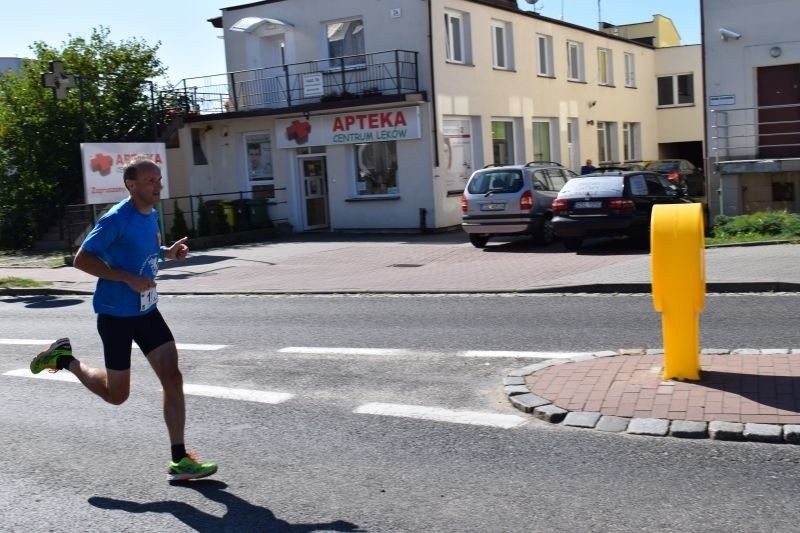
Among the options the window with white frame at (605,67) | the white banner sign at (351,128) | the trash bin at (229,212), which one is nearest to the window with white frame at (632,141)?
the window with white frame at (605,67)

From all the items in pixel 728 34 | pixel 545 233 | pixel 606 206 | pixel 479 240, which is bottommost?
pixel 479 240

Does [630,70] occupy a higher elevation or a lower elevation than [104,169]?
higher

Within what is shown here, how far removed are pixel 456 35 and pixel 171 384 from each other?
22.7 metres

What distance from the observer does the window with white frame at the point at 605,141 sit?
1449 inches

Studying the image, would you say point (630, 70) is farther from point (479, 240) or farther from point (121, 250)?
point (121, 250)

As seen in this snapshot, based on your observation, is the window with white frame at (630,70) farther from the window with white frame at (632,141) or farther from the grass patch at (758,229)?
the grass patch at (758,229)

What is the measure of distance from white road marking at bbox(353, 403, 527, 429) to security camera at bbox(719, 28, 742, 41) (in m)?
16.1

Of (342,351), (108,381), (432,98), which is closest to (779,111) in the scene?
(432,98)

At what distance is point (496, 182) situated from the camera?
20109mm

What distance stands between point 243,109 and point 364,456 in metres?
24.0

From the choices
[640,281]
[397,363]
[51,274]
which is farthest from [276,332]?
[51,274]

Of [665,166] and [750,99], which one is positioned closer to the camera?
[750,99]

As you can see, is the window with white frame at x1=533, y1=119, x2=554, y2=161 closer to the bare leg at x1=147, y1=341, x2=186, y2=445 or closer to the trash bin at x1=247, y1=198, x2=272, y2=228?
A: the trash bin at x1=247, y1=198, x2=272, y2=228

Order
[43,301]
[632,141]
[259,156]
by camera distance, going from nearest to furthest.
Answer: [43,301] → [259,156] → [632,141]
